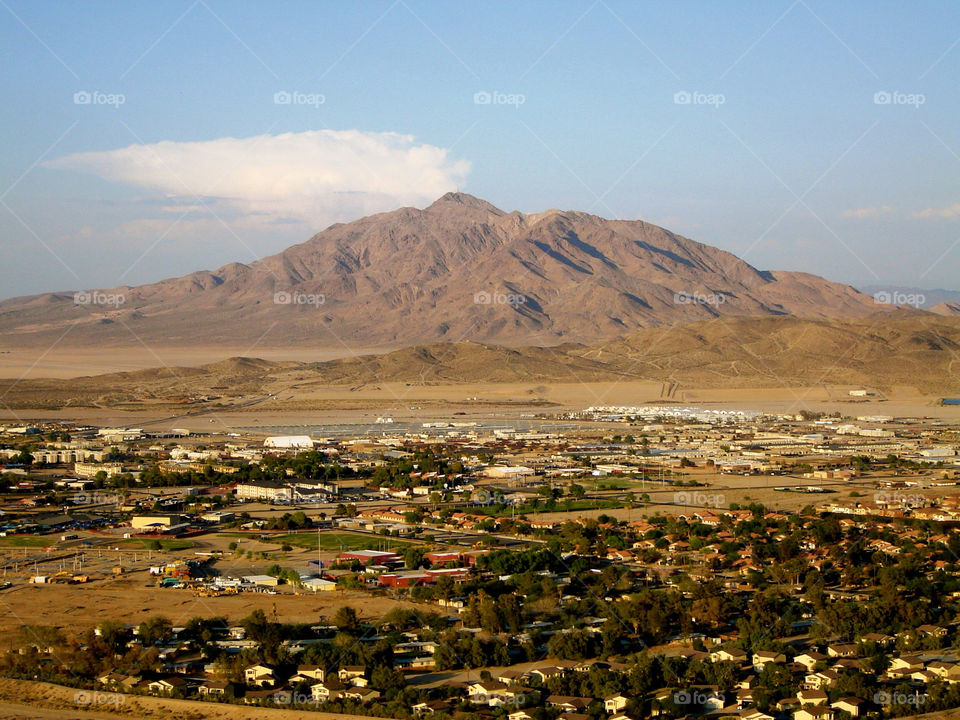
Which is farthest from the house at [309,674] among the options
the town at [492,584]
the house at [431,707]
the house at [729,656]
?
the house at [729,656]

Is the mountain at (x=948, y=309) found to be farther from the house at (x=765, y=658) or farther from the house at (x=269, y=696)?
the house at (x=269, y=696)

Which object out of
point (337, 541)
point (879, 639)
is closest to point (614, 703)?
point (879, 639)

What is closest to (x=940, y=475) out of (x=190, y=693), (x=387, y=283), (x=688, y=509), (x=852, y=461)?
(x=852, y=461)

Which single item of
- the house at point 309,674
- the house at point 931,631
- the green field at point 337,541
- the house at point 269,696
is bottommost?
the house at point 269,696

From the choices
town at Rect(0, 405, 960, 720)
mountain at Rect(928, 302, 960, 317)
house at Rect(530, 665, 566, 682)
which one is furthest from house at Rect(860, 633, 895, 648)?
mountain at Rect(928, 302, 960, 317)

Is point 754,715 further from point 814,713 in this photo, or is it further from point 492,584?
point 492,584

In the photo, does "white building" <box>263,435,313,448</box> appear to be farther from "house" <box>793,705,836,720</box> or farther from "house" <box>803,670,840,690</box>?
"house" <box>793,705,836,720</box>
